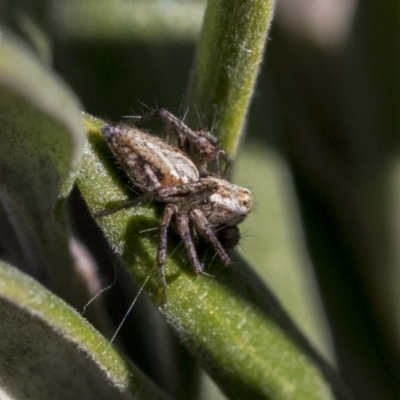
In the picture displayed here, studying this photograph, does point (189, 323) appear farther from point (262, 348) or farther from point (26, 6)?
point (26, 6)

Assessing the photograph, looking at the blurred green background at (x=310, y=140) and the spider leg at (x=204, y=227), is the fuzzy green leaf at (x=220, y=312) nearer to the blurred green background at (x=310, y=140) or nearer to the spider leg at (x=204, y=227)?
the spider leg at (x=204, y=227)

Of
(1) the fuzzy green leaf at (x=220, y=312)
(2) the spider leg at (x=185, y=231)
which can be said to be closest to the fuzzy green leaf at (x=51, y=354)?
(1) the fuzzy green leaf at (x=220, y=312)

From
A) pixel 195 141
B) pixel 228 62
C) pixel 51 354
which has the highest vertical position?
pixel 228 62

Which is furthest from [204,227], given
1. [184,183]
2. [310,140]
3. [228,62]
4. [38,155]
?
[310,140]

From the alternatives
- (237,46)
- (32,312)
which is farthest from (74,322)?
(237,46)

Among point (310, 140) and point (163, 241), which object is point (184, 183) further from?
point (310, 140)

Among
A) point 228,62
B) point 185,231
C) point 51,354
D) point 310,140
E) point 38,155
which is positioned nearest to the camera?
point 38,155

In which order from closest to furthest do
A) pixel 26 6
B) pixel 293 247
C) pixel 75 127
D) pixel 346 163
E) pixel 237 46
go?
pixel 75 127 → pixel 237 46 → pixel 26 6 → pixel 293 247 → pixel 346 163
